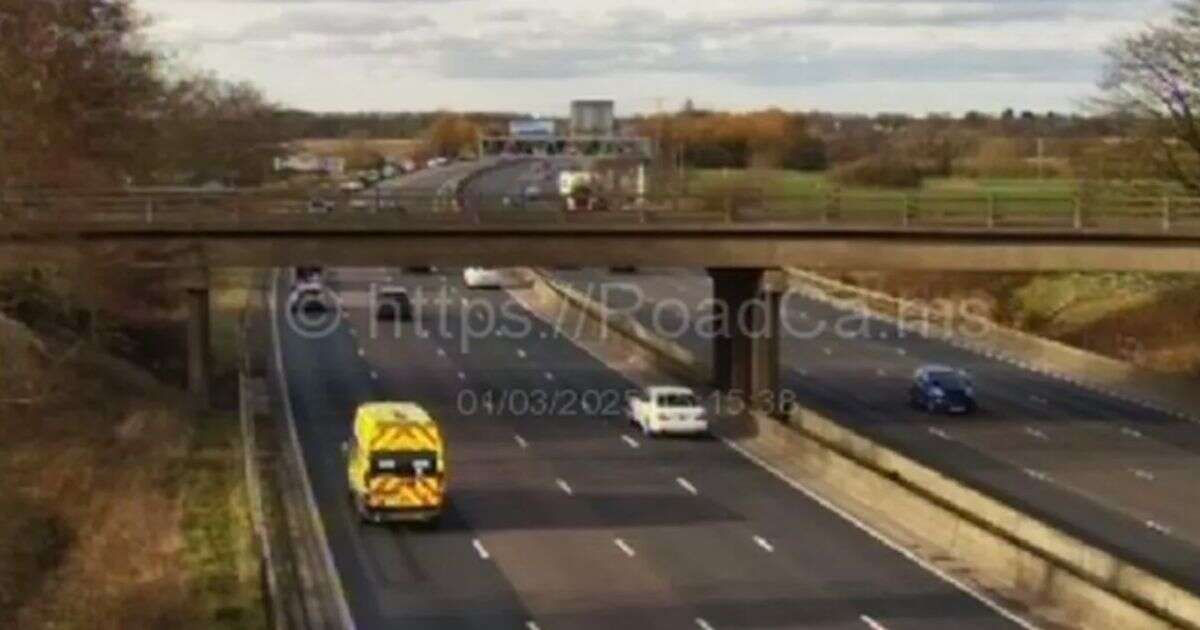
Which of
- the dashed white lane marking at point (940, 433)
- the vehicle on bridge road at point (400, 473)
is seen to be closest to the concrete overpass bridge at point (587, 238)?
the dashed white lane marking at point (940, 433)

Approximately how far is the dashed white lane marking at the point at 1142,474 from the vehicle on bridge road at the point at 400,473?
16986 mm

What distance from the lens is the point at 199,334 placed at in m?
59.3

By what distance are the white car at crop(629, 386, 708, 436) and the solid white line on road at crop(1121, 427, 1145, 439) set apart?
438 inches

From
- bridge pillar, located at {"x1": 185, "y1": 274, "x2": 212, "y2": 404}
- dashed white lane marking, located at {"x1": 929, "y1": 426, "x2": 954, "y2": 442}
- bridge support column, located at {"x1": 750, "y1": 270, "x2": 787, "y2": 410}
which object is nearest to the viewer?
dashed white lane marking, located at {"x1": 929, "y1": 426, "x2": 954, "y2": 442}

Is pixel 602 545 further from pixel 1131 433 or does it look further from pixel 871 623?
pixel 1131 433

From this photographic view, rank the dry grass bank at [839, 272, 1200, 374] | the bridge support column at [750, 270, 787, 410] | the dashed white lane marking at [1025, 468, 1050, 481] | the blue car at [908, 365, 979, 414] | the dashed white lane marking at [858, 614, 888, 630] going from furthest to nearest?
1. the dry grass bank at [839, 272, 1200, 374]
2. the blue car at [908, 365, 979, 414]
3. the bridge support column at [750, 270, 787, 410]
4. the dashed white lane marking at [1025, 468, 1050, 481]
5. the dashed white lane marking at [858, 614, 888, 630]

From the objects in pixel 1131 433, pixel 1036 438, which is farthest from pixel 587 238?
pixel 1131 433

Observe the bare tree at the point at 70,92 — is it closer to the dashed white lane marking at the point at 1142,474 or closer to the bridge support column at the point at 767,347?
the bridge support column at the point at 767,347

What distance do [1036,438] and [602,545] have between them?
778 inches

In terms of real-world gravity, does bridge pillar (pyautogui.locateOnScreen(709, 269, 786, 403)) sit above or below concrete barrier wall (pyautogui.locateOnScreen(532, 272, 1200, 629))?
above

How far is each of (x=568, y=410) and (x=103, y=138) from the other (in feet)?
84.8

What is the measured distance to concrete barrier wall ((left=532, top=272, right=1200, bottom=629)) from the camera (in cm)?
3291

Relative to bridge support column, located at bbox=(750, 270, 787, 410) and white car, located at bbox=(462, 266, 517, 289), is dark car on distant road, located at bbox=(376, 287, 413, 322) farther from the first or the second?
→ bridge support column, located at bbox=(750, 270, 787, 410)

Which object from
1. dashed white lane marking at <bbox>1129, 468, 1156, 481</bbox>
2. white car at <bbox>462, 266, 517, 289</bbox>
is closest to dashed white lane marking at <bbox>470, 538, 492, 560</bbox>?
dashed white lane marking at <bbox>1129, 468, 1156, 481</bbox>
